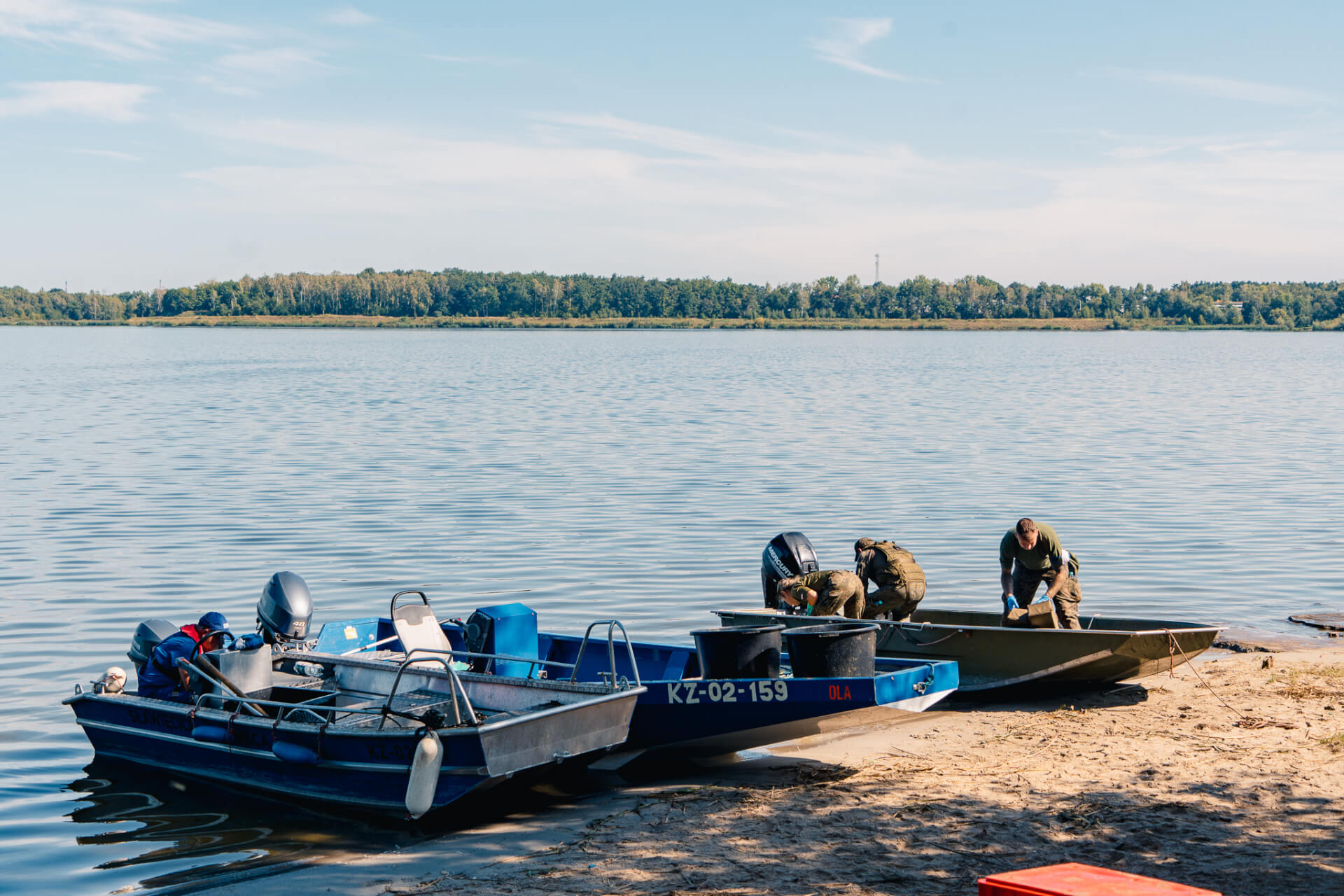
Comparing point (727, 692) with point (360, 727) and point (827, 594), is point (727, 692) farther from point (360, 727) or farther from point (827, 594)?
point (360, 727)

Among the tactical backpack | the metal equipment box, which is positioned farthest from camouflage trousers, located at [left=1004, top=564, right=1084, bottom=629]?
the metal equipment box

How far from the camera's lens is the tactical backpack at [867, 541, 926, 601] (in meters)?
13.0

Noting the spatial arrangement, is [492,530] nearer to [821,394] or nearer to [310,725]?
[310,725]

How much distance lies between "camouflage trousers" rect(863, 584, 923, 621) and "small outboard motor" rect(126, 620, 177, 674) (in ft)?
22.0

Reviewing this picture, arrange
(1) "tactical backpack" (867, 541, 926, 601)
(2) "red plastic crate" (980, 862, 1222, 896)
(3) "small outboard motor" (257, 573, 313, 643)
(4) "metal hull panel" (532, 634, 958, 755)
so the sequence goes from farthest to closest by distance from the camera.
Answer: (1) "tactical backpack" (867, 541, 926, 601) → (3) "small outboard motor" (257, 573, 313, 643) → (4) "metal hull panel" (532, 634, 958, 755) → (2) "red plastic crate" (980, 862, 1222, 896)

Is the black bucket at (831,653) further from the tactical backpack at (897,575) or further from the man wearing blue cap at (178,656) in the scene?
the man wearing blue cap at (178,656)

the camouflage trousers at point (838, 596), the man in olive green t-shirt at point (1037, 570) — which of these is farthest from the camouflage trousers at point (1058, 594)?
the camouflage trousers at point (838, 596)

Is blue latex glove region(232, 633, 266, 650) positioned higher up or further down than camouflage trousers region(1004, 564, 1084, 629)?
further down

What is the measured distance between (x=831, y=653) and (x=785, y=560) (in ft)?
10.6

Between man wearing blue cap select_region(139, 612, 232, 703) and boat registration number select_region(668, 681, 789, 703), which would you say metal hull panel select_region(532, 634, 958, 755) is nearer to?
boat registration number select_region(668, 681, 789, 703)

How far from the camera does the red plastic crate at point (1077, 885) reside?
518cm

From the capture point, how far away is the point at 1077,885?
17.4ft

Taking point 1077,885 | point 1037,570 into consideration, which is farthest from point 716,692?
point 1077,885

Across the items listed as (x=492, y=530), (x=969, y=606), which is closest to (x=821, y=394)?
(x=492, y=530)
